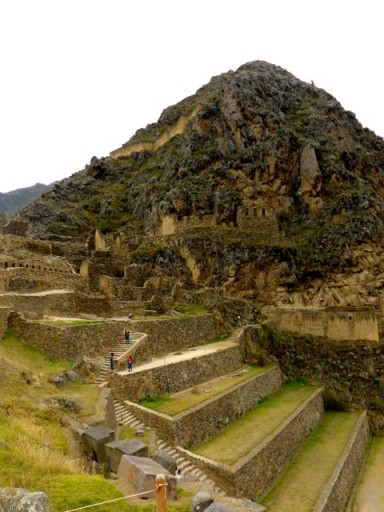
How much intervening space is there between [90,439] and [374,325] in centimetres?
2083

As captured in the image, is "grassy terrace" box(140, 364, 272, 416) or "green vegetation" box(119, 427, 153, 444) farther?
"grassy terrace" box(140, 364, 272, 416)

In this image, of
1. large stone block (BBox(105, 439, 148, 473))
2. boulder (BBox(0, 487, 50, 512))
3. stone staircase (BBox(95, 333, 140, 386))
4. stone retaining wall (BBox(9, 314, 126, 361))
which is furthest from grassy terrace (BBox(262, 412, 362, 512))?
boulder (BBox(0, 487, 50, 512))

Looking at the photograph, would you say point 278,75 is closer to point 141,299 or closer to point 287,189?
point 287,189

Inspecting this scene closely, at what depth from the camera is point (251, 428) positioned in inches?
619

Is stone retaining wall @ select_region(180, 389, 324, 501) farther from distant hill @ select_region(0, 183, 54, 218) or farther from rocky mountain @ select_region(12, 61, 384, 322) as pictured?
distant hill @ select_region(0, 183, 54, 218)

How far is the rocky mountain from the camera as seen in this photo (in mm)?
33625

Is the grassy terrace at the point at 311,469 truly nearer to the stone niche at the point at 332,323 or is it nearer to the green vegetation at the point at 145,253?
the stone niche at the point at 332,323

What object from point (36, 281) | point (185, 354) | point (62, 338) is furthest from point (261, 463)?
point (36, 281)

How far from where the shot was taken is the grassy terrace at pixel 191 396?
14362 millimetres

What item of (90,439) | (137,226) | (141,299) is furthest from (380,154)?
(90,439)

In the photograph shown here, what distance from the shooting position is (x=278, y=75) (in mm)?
58781

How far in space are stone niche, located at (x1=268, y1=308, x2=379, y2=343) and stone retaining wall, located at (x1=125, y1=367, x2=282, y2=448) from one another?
7499 mm

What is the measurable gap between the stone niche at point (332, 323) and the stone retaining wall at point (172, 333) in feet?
16.8

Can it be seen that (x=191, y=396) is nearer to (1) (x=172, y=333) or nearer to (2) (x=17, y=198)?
(1) (x=172, y=333)
